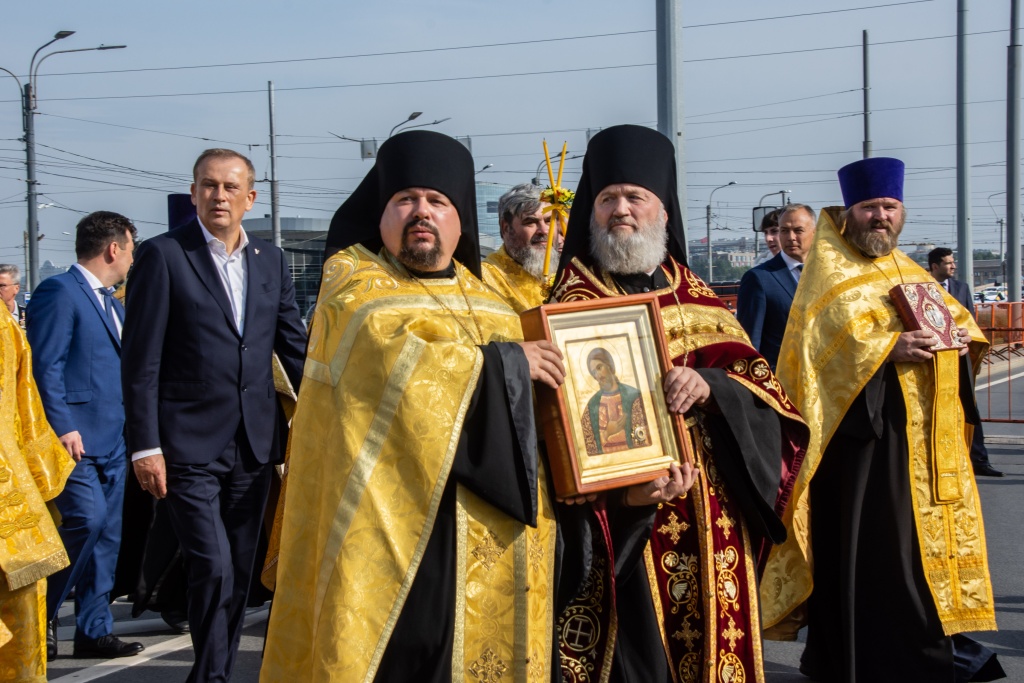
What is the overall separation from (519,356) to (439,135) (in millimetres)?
788

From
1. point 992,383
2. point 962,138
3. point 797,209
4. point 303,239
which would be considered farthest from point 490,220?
point 797,209

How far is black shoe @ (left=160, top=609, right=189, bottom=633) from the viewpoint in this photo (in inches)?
254

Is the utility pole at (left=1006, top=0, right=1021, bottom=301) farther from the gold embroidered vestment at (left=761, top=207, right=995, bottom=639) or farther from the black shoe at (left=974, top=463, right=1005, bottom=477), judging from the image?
the gold embroidered vestment at (left=761, top=207, right=995, bottom=639)

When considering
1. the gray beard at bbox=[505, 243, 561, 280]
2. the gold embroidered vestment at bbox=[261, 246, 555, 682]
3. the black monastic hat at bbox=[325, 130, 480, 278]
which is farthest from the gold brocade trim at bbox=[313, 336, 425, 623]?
the gray beard at bbox=[505, 243, 561, 280]

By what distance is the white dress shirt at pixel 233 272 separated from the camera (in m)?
5.05

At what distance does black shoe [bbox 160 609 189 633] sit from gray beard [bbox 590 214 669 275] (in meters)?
3.56

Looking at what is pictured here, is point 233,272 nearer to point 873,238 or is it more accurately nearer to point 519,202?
point 519,202

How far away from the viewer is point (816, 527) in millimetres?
5359

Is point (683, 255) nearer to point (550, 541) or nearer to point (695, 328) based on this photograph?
point (695, 328)

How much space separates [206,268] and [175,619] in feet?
7.83

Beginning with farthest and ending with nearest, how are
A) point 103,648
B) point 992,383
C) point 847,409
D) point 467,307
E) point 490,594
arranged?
point 992,383 < point 103,648 < point 847,409 < point 467,307 < point 490,594

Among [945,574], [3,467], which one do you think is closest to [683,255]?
[945,574]

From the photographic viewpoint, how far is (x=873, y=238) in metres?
5.34

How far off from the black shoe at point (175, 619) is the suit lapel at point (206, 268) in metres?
2.19
